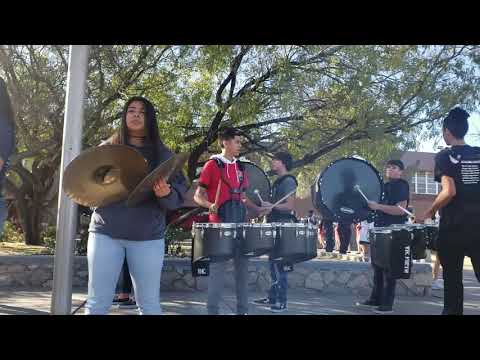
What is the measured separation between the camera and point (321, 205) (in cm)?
553

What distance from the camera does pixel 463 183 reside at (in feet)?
13.0

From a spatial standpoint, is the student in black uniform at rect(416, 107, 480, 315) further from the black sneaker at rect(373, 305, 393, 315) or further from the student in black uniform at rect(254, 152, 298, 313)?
the student in black uniform at rect(254, 152, 298, 313)

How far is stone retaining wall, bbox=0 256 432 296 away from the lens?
6.53 metres

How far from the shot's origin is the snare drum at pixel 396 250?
505 cm

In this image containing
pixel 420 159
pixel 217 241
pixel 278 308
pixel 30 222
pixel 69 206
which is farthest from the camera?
pixel 420 159

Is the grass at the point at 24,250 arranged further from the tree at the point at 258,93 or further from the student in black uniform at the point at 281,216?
the student in black uniform at the point at 281,216

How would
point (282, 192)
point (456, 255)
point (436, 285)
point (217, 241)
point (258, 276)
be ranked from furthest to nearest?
1. point (436, 285)
2. point (258, 276)
3. point (282, 192)
4. point (217, 241)
5. point (456, 255)

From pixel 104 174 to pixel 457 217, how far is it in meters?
2.77

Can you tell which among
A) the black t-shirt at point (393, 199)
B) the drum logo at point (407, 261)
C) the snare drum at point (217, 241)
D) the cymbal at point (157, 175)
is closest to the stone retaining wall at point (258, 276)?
the black t-shirt at point (393, 199)

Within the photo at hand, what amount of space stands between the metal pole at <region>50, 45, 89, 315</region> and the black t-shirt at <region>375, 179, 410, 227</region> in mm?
3474

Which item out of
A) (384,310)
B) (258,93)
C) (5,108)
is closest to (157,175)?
(5,108)

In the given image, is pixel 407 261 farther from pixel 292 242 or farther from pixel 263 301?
pixel 263 301
